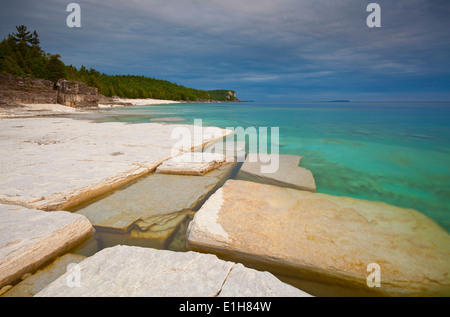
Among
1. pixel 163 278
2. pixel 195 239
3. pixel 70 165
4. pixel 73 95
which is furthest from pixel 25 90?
pixel 163 278

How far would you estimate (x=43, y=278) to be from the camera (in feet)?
5.08

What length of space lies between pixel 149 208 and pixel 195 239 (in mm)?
897

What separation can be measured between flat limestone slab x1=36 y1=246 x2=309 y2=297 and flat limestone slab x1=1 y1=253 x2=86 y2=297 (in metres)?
0.33

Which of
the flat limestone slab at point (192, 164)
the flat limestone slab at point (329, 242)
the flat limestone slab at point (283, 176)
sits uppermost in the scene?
the flat limestone slab at point (192, 164)

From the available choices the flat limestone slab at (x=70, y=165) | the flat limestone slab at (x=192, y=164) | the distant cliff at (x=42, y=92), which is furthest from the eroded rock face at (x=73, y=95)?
the flat limestone slab at (x=192, y=164)

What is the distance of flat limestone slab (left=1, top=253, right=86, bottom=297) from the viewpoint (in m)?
1.42

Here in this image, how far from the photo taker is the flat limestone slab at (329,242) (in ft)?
5.23

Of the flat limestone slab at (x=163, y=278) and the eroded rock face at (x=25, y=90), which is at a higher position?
the eroded rock face at (x=25, y=90)

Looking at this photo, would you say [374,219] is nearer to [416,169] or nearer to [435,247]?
[435,247]

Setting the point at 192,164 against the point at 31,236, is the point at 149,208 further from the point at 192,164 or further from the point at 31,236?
the point at 192,164

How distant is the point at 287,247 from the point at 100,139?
545 cm

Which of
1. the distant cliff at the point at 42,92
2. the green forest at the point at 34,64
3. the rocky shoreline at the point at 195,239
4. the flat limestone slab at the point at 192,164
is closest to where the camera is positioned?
the rocky shoreline at the point at 195,239

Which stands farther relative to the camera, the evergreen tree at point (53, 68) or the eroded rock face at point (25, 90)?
the evergreen tree at point (53, 68)

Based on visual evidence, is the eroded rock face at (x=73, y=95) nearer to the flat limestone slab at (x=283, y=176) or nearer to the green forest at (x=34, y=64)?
the green forest at (x=34, y=64)
